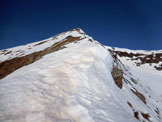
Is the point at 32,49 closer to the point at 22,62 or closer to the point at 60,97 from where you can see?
the point at 22,62

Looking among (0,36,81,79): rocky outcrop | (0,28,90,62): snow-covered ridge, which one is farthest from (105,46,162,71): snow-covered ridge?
(0,36,81,79): rocky outcrop

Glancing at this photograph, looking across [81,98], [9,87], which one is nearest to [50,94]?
[81,98]

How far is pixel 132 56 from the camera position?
54438mm

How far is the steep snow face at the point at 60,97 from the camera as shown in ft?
10.4

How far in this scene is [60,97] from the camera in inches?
162

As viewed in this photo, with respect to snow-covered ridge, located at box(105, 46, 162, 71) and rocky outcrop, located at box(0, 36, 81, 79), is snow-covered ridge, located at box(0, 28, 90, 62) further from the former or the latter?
snow-covered ridge, located at box(105, 46, 162, 71)

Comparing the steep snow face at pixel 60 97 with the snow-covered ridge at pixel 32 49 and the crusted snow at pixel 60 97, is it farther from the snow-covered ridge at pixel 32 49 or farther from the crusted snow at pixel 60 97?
the snow-covered ridge at pixel 32 49

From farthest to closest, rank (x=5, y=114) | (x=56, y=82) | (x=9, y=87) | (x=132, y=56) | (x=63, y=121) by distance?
(x=132, y=56) → (x=56, y=82) → (x=9, y=87) → (x=63, y=121) → (x=5, y=114)

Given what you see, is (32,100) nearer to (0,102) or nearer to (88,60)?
(0,102)

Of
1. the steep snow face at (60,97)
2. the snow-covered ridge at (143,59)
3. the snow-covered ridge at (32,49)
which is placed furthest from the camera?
the snow-covered ridge at (143,59)

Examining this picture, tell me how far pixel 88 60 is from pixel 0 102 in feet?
15.3

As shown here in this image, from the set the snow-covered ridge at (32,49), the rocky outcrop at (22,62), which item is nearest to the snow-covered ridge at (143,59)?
the snow-covered ridge at (32,49)

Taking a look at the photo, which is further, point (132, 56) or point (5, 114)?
point (132, 56)

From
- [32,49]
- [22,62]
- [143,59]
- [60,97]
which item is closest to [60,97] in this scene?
[60,97]
